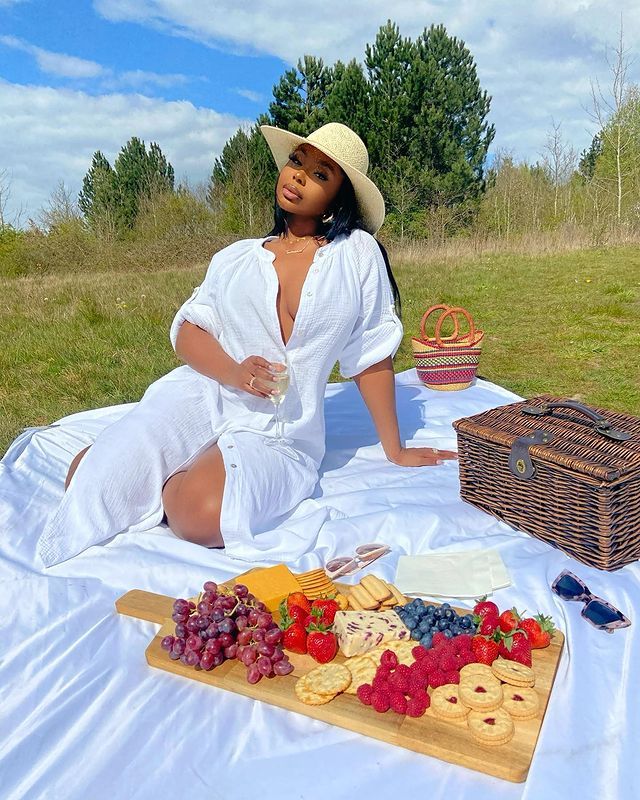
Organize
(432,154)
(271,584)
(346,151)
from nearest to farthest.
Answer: (271,584) → (346,151) → (432,154)

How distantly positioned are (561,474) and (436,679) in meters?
0.93

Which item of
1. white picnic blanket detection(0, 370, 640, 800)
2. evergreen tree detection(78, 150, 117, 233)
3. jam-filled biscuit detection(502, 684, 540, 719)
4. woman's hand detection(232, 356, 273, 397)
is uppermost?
evergreen tree detection(78, 150, 117, 233)

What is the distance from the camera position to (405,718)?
1451 millimetres

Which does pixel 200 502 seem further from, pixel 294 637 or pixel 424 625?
pixel 424 625

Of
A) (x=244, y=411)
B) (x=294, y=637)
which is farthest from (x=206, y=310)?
(x=294, y=637)

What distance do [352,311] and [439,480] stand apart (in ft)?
2.79

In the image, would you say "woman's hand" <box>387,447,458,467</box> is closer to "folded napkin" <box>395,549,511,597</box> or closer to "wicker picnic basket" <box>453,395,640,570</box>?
"wicker picnic basket" <box>453,395,640,570</box>

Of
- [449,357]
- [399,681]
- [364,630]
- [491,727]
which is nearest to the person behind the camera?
[491,727]

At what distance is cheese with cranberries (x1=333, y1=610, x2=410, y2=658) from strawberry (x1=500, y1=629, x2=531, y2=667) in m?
0.25

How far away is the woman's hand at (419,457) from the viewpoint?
306 centimetres

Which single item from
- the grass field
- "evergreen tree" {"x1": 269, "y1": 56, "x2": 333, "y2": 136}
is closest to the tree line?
"evergreen tree" {"x1": 269, "y1": 56, "x2": 333, "y2": 136}

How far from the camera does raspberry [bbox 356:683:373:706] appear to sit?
4.91ft

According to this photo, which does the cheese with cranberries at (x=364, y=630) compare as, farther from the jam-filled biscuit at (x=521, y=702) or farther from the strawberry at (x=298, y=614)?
the jam-filled biscuit at (x=521, y=702)

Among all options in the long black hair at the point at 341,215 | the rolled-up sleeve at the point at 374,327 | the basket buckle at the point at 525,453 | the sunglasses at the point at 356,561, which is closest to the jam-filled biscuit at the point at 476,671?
the sunglasses at the point at 356,561
